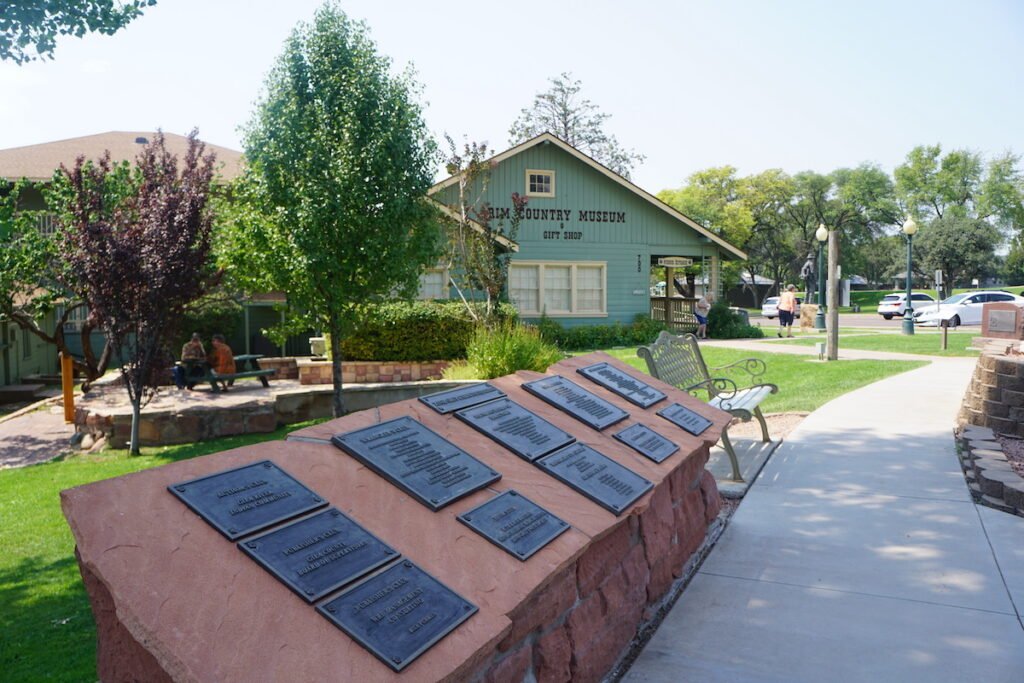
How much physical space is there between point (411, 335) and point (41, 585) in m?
9.18

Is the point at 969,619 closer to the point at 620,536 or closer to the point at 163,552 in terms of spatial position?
the point at 620,536

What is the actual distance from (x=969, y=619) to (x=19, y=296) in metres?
15.7

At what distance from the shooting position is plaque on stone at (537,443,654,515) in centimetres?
370

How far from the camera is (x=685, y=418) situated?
5.60 metres

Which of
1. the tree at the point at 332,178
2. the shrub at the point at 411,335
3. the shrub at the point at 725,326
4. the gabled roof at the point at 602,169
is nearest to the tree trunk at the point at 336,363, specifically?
the tree at the point at 332,178

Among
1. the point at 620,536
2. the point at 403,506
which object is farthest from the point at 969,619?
the point at 403,506

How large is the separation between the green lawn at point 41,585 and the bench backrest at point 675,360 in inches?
186

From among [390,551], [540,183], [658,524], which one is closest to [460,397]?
[658,524]

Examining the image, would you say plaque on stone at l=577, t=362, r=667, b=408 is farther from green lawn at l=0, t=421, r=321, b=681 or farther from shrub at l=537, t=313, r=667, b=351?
shrub at l=537, t=313, r=667, b=351

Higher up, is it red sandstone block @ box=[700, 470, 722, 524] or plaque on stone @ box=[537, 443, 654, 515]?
plaque on stone @ box=[537, 443, 654, 515]

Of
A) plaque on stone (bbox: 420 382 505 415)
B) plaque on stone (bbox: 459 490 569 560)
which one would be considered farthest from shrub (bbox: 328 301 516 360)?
plaque on stone (bbox: 459 490 569 560)

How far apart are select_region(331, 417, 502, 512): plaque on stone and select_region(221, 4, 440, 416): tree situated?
7954 millimetres

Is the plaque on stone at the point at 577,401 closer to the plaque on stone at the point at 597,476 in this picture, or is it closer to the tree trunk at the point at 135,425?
the plaque on stone at the point at 597,476

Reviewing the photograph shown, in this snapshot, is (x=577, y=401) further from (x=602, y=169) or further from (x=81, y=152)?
(x=81, y=152)
